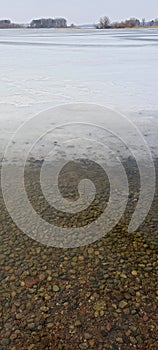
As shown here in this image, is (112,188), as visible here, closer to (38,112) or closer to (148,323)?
(148,323)

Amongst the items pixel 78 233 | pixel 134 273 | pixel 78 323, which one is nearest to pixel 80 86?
pixel 78 233

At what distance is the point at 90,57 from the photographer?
40.1 ft

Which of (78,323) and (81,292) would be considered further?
(81,292)

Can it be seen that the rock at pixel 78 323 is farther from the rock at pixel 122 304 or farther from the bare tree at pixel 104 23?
the bare tree at pixel 104 23

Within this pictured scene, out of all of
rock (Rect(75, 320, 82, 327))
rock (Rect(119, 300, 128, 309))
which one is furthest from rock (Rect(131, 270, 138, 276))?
rock (Rect(75, 320, 82, 327))

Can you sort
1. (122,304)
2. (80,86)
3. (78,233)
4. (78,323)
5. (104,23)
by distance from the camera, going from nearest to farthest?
(78,323), (122,304), (78,233), (80,86), (104,23)

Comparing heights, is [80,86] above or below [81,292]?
above

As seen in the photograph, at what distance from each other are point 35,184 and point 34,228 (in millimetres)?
653

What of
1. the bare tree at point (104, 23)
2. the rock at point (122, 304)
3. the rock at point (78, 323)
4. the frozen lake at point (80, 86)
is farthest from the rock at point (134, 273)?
the bare tree at point (104, 23)

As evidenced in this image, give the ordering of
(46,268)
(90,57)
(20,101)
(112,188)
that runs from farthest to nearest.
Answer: (90,57), (20,101), (112,188), (46,268)

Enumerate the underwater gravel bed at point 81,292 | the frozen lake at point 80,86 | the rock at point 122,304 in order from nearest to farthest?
the underwater gravel bed at point 81,292, the rock at point 122,304, the frozen lake at point 80,86

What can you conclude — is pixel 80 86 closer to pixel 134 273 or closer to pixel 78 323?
pixel 134 273

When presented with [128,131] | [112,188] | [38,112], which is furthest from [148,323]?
[38,112]

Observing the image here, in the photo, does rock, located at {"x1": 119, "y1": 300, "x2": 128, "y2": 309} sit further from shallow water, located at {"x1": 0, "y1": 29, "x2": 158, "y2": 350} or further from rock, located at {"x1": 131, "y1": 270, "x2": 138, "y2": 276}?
rock, located at {"x1": 131, "y1": 270, "x2": 138, "y2": 276}
